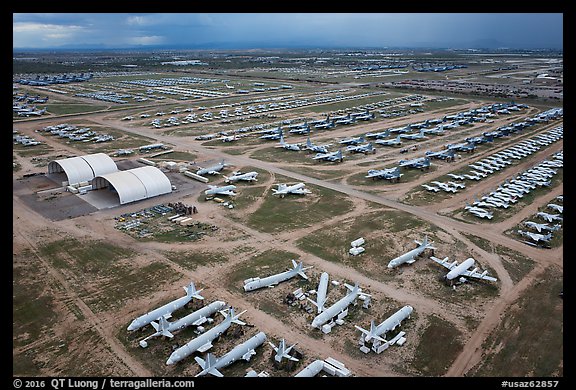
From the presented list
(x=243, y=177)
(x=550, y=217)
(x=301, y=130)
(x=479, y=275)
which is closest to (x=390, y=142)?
(x=301, y=130)

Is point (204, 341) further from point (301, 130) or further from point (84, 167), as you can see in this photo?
point (301, 130)

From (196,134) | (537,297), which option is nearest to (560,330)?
(537,297)

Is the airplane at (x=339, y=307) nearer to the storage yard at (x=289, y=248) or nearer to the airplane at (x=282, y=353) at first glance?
the storage yard at (x=289, y=248)

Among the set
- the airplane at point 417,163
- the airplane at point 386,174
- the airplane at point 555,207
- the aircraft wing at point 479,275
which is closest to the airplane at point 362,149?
the airplane at point 417,163

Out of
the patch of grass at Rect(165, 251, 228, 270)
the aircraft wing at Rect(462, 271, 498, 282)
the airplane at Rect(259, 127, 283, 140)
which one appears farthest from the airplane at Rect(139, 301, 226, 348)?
the airplane at Rect(259, 127, 283, 140)

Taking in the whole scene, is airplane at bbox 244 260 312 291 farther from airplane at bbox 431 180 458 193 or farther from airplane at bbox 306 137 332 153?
airplane at bbox 306 137 332 153
